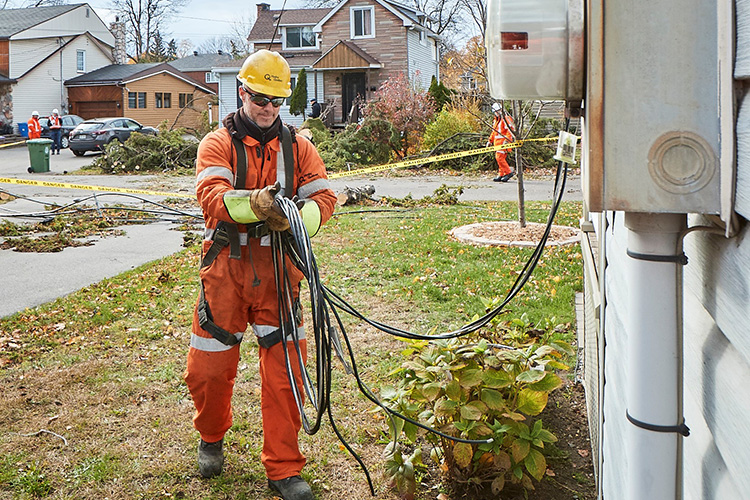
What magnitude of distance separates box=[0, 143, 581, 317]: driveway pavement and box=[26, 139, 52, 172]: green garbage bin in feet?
1.62

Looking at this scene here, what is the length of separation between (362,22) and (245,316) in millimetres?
40359

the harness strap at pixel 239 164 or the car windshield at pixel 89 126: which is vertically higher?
the car windshield at pixel 89 126

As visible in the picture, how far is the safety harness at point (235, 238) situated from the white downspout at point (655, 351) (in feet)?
8.04

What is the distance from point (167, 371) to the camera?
5.52 metres

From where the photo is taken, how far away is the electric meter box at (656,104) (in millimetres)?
1200

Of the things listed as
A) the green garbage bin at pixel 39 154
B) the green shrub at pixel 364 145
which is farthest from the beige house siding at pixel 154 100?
the green shrub at pixel 364 145

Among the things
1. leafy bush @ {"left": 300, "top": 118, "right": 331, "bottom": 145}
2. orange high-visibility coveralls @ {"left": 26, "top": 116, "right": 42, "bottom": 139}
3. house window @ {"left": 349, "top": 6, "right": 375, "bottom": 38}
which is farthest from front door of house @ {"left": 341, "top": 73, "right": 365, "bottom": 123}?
orange high-visibility coveralls @ {"left": 26, "top": 116, "right": 42, "bottom": 139}

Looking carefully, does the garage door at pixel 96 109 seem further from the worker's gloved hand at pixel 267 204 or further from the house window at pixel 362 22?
the worker's gloved hand at pixel 267 204

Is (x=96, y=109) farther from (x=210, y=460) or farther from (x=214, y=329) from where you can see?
(x=214, y=329)

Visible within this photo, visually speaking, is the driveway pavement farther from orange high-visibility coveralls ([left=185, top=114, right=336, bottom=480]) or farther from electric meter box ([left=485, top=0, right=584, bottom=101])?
electric meter box ([left=485, top=0, right=584, bottom=101])

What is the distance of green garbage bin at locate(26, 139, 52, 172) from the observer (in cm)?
2544

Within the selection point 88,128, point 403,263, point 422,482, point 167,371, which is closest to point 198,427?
point 422,482

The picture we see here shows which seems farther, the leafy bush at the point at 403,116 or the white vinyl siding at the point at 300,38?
the white vinyl siding at the point at 300,38

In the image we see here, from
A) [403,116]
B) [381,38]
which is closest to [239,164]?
[403,116]
